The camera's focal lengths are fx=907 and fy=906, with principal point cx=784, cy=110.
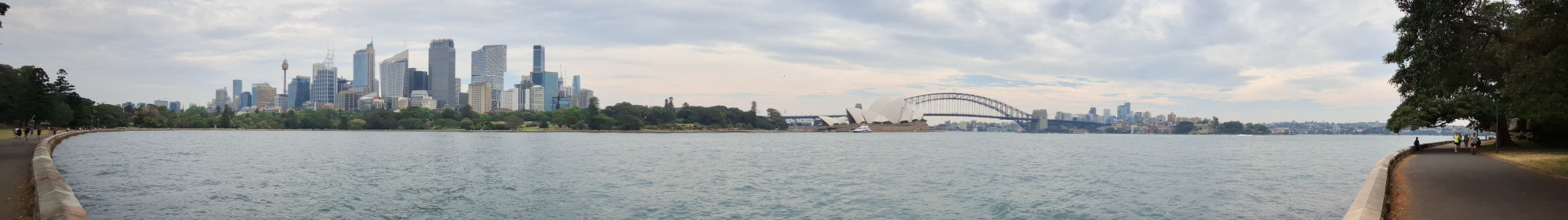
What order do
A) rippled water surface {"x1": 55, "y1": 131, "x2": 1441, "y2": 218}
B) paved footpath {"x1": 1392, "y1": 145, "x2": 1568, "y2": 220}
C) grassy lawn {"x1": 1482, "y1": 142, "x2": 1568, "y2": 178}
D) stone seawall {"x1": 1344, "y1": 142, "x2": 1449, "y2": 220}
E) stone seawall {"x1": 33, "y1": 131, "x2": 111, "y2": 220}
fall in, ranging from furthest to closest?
1. grassy lawn {"x1": 1482, "y1": 142, "x2": 1568, "y2": 178}
2. rippled water surface {"x1": 55, "y1": 131, "x2": 1441, "y2": 218}
3. paved footpath {"x1": 1392, "y1": 145, "x2": 1568, "y2": 220}
4. stone seawall {"x1": 1344, "y1": 142, "x2": 1449, "y2": 220}
5. stone seawall {"x1": 33, "y1": 131, "x2": 111, "y2": 220}

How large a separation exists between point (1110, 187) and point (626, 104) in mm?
132902

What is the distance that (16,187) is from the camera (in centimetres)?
1434

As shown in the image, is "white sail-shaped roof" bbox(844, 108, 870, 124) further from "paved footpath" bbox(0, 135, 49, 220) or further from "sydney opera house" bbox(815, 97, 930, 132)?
"paved footpath" bbox(0, 135, 49, 220)

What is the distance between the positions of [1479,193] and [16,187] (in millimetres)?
22419

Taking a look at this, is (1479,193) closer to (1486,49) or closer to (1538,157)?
(1486,49)

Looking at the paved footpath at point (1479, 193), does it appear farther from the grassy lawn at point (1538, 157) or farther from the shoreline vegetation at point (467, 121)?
the shoreline vegetation at point (467, 121)

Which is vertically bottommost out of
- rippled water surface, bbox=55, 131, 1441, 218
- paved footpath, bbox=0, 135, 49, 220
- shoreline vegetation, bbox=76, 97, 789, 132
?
rippled water surface, bbox=55, 131, 1441, 218

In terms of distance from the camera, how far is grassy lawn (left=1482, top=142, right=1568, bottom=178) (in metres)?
18.9

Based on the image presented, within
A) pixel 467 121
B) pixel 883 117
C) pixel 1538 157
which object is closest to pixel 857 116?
pixel 883 117

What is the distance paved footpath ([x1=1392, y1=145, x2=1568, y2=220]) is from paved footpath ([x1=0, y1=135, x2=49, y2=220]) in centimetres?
1669

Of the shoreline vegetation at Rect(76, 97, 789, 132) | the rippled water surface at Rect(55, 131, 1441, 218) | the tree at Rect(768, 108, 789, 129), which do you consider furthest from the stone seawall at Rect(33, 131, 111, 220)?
the tree at Rect(768, 108, 789, 129)

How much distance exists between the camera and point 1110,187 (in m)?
21.2

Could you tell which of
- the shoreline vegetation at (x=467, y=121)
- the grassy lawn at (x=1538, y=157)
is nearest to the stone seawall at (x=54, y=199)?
the grassy lawn at (x=1538, y=157)

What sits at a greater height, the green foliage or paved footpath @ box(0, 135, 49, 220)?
the green foliage
